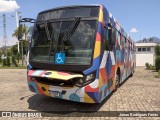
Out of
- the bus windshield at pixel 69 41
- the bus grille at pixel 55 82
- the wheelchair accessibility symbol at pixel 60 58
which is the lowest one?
the bus grille at pixel 55 82

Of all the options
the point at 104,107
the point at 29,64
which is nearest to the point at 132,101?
the point at 104,107

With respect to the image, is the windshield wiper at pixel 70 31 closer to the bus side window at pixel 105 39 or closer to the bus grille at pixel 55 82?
the bus side window at pixel 105 39

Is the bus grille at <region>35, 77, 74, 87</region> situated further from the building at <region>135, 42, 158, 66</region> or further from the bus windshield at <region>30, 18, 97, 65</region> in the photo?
the building at <region>135, 42, 158, 66</region>

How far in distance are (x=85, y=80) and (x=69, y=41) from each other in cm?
125

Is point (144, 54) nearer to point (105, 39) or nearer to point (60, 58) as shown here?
point (105, 39)

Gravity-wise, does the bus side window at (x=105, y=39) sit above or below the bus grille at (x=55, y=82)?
above

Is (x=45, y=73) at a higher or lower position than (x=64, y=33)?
lower

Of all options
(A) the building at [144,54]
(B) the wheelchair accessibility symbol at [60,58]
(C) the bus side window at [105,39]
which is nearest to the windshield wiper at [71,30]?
(B) the wheelchair accessibility symbol at [60,58]

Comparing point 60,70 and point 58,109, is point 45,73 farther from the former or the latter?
point 58,109

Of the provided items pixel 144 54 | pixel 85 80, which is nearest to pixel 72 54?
pixel 85 80

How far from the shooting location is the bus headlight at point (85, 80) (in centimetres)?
612

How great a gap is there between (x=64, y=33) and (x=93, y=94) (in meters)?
1.98

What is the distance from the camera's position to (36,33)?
7.27 m

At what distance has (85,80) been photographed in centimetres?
612
